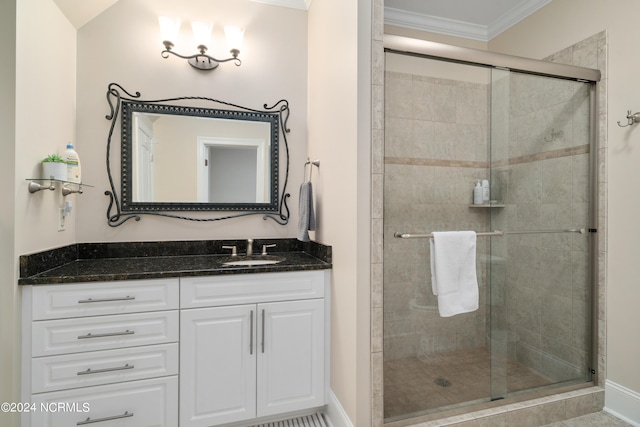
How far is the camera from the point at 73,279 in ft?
4.68

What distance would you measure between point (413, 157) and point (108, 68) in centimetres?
205

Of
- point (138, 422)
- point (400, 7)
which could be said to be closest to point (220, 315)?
point (138, 422)

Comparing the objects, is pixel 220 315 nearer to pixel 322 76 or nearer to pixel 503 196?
pixel 322 76

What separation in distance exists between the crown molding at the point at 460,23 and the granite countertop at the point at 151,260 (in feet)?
6.53

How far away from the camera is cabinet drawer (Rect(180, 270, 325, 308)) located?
1603 millimetres

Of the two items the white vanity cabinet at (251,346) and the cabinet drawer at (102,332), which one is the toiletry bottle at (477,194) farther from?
the cabinet drawer at (102,332)

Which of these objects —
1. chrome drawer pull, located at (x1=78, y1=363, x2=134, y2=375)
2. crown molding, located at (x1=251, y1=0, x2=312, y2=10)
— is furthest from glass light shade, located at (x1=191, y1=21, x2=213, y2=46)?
chrome drawer pull, located at (x1=78, y1=363, x2=134, y2=375)

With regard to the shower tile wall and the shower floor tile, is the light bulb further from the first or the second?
the shower floor tile

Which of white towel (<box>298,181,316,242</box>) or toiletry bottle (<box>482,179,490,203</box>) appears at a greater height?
toiletry bottle (<box>482,179,490,203</box>)

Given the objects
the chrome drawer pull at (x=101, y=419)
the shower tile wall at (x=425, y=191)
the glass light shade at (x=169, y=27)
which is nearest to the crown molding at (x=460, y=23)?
the shower tile wall at (x=425, y=191)

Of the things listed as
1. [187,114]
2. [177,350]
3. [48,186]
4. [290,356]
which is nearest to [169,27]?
[187,114]

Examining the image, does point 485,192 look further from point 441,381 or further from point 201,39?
point 201,39

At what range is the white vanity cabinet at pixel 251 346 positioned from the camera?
1.60 metres

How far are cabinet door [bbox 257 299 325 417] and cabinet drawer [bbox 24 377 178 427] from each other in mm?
466
